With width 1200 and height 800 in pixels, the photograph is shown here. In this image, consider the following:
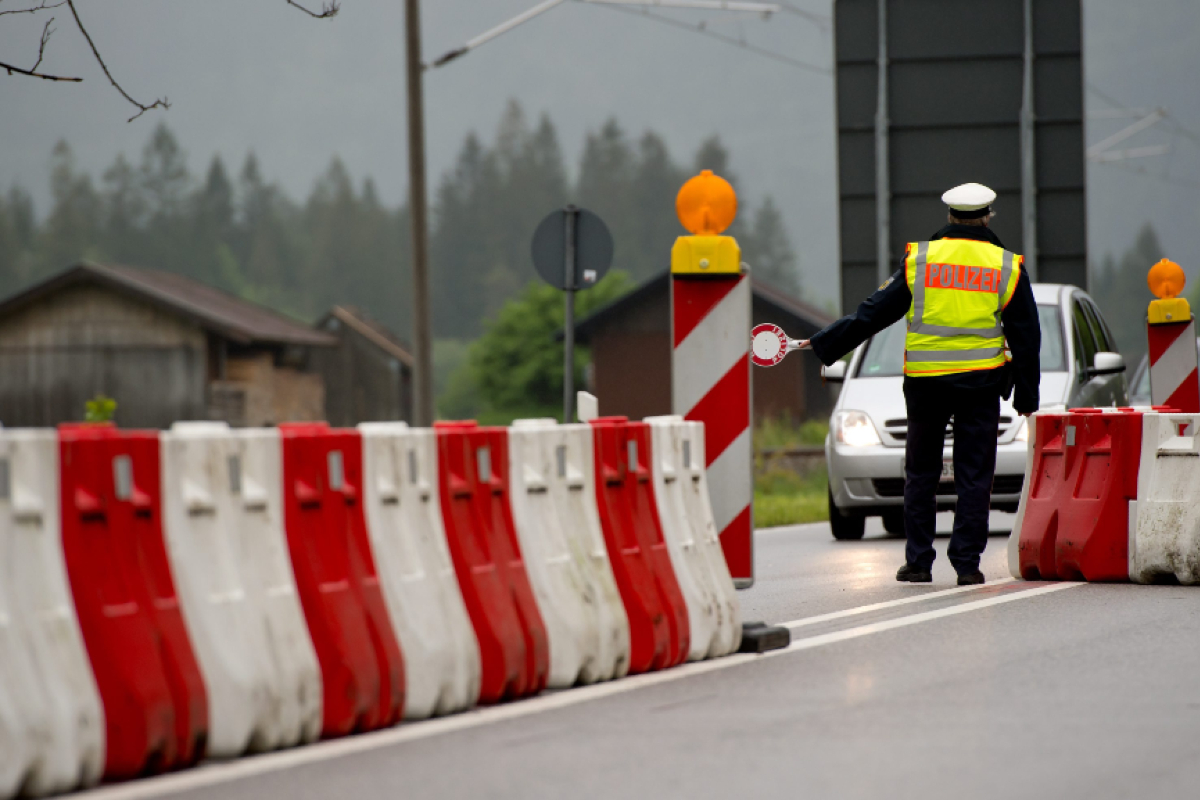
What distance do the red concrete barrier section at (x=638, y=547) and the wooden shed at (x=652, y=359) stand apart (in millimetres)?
65446

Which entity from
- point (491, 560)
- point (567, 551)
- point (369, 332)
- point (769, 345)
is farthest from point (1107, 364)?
point (369, 332)

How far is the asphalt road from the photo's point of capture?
14.4 feet

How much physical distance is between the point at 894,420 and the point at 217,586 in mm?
8306

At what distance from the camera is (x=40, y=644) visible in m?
4.22

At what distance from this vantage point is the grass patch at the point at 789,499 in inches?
622

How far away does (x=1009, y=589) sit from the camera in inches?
340

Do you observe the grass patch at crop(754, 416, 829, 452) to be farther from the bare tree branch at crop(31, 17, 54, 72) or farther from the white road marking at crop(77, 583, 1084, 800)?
the white road marking at crop(77, 583, 1084, 800)

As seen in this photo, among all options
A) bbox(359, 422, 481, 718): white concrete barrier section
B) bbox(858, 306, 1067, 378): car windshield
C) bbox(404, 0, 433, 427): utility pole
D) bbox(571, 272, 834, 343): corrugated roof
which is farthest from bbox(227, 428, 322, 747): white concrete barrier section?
bbox(571, 272, 834, 343): corrugated roof

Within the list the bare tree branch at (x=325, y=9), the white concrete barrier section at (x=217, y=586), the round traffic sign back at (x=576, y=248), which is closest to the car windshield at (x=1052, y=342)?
the round traffic sign back at (x=576, y=248)

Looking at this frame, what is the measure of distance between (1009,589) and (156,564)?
509cm

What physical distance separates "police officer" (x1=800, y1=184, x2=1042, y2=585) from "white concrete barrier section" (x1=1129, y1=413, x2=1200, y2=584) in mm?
671

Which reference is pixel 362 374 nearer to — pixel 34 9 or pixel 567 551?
pixel 34 9

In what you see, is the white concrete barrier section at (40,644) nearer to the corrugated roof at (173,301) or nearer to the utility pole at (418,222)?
the utility pole at (418,222)

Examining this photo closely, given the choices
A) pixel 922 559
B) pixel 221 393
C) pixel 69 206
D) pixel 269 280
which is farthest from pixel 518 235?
pixel 922 559
